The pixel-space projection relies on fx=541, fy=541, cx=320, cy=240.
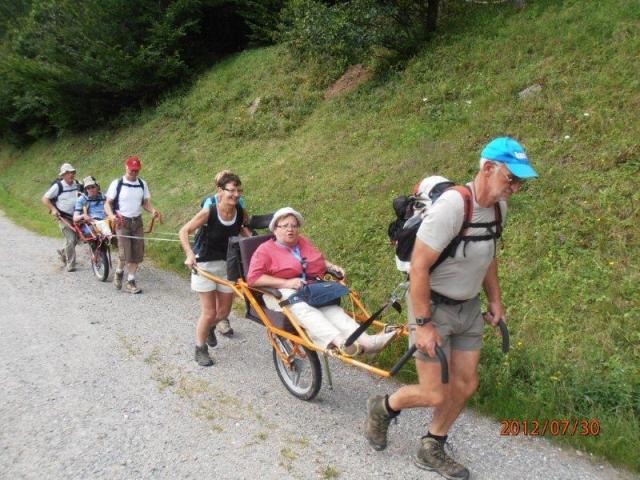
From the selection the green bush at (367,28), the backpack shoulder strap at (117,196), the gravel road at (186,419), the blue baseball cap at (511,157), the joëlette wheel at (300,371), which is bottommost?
the gravel road at (186,419)

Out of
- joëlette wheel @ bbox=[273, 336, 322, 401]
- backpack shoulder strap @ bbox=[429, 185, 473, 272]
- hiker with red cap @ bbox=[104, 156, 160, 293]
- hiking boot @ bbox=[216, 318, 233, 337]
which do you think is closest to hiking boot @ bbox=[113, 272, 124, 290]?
hiker with red cap @ bbox=[104, 156, 160, 293]

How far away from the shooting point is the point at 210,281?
216 inches

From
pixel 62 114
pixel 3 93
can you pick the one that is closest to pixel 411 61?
pixel 62 114

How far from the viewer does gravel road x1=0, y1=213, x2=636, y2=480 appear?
376cm

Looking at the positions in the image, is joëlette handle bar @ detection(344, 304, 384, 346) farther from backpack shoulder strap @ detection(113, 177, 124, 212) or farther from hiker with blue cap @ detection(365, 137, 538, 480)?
backpack shoulder strap @ detection(113, 177, 124, 212)

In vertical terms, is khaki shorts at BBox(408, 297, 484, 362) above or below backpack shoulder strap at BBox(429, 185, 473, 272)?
below

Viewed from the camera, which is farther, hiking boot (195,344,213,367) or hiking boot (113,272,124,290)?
hiking boot (113,272,124,290)

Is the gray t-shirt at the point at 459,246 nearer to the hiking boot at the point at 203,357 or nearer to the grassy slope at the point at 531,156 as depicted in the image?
the grassy slope at the point at 531,156

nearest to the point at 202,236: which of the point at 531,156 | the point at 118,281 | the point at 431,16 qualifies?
the point at 118,281

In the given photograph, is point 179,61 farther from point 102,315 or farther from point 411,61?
point 102,315

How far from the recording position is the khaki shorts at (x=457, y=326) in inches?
131

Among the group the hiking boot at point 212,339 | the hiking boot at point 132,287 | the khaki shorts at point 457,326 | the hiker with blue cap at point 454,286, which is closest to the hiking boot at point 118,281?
the hiking boot at point 132,287

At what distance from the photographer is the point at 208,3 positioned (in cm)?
2173
